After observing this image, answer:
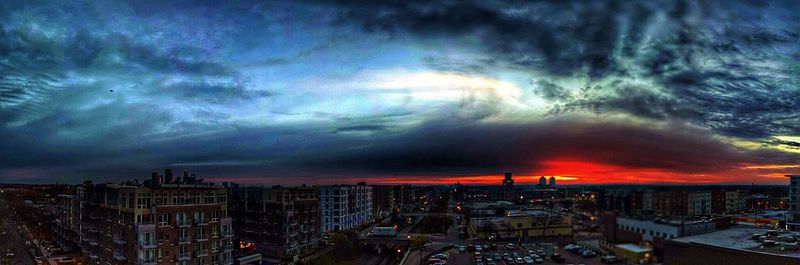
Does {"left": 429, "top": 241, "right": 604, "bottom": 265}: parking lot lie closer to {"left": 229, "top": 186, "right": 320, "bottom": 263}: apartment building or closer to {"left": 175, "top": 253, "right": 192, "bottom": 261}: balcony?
{"left": 229, "top": 186, "right": 320, "bottom": 263}: apartment building

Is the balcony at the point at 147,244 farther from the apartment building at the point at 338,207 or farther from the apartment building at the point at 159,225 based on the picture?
the apartment building at the point at 338,207

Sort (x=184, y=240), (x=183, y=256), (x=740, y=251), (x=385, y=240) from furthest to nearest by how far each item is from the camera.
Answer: (x=385, y=240), (x=183, y=256), (x=184, y=240), (x=740, y=251)

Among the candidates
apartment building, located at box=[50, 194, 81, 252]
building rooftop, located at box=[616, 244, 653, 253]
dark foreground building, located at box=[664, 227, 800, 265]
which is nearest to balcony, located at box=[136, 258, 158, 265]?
apartment building, located at box=[50, 194, 81, 252]

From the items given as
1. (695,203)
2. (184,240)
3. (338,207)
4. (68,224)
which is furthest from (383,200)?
(695,203)

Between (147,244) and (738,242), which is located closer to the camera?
(738,242)

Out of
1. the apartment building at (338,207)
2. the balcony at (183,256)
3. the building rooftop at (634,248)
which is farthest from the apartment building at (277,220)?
the building rooftop at (634,248)

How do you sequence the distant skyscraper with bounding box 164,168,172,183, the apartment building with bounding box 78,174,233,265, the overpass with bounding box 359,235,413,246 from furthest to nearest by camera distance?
the overpass with bounding box 359,235,413,246 → the distant skyscraper with bounding box 164,168,172,183 → the apartment building with bounding box 78,174,233,265

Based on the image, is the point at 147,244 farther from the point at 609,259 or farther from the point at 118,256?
the point at 609,259
